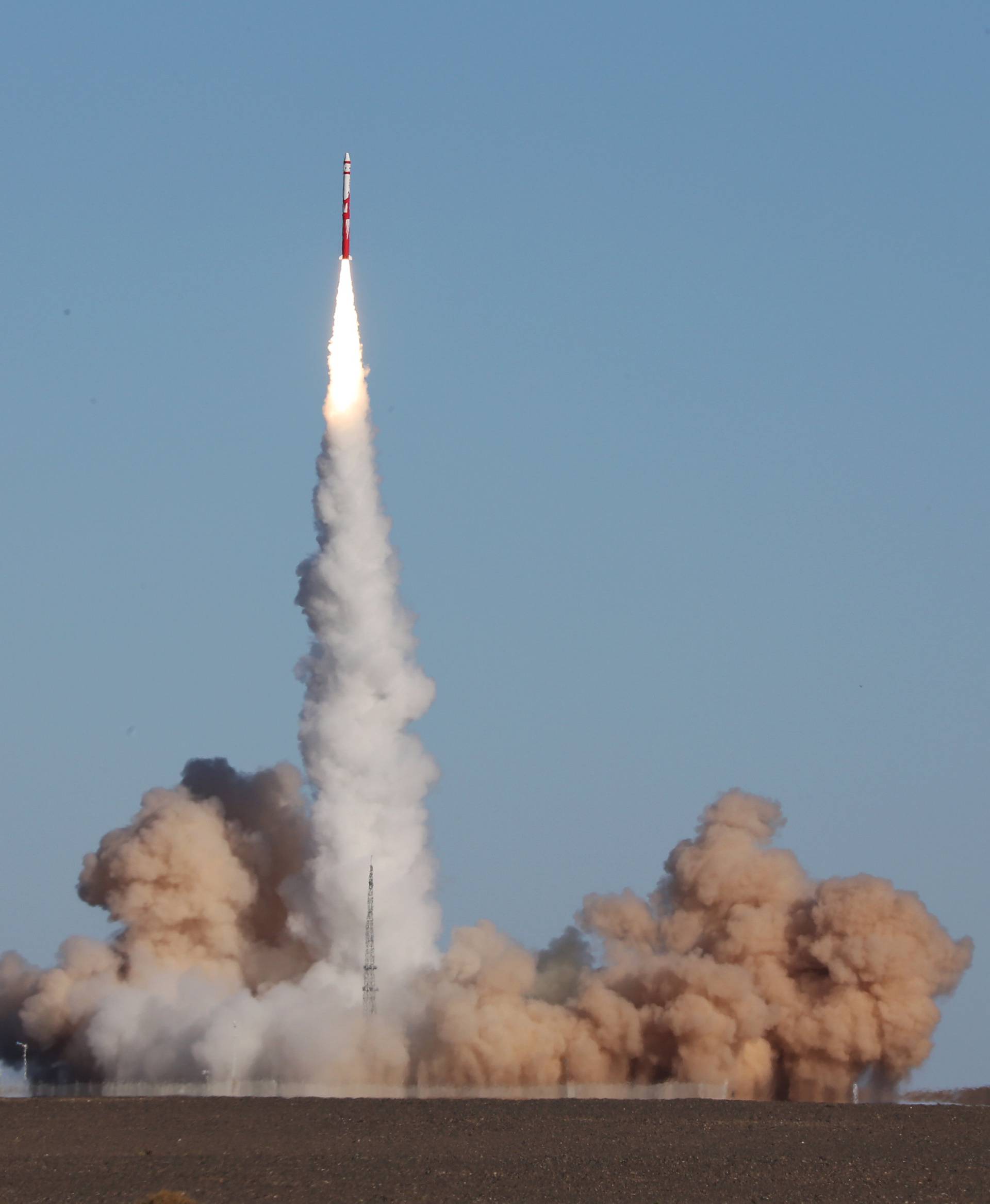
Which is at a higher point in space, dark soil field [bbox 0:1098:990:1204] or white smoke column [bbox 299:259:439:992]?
white smoke column [bbox 299:259:439:992]

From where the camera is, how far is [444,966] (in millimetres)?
65375

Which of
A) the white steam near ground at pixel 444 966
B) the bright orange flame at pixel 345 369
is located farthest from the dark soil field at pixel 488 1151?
the bright orange flame at pixel 345 369

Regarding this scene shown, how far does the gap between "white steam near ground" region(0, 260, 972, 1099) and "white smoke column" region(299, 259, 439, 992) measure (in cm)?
5

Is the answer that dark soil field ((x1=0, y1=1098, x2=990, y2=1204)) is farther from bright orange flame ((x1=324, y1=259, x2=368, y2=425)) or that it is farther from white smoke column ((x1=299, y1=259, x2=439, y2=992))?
bright orange flame ((x1=324, y1=259, x2=368, y2=425))

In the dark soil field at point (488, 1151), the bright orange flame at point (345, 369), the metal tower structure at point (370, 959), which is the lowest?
the dark soil field at point (488, 1151)

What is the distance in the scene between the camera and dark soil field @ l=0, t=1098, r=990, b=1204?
47.8 metres

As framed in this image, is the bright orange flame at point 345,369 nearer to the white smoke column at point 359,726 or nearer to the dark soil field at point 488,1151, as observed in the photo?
the white smoke column at point 359,726

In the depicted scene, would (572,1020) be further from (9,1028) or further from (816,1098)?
(9,1028)

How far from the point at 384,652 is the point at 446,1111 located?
1115 centimetres

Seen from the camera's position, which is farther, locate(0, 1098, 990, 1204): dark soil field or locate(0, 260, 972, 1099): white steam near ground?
locate(0, 260, 972, 1099): white steam near ground

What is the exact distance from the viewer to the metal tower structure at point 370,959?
64.4 metres

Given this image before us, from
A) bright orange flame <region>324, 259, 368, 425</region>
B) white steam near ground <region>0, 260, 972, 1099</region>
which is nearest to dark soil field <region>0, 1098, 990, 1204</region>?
white steam near ground <region>0, 260, 972, 1099</region>

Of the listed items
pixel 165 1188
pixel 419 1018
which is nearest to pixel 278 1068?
pixel 419 1018

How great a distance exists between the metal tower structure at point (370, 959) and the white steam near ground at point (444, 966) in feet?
1.09
